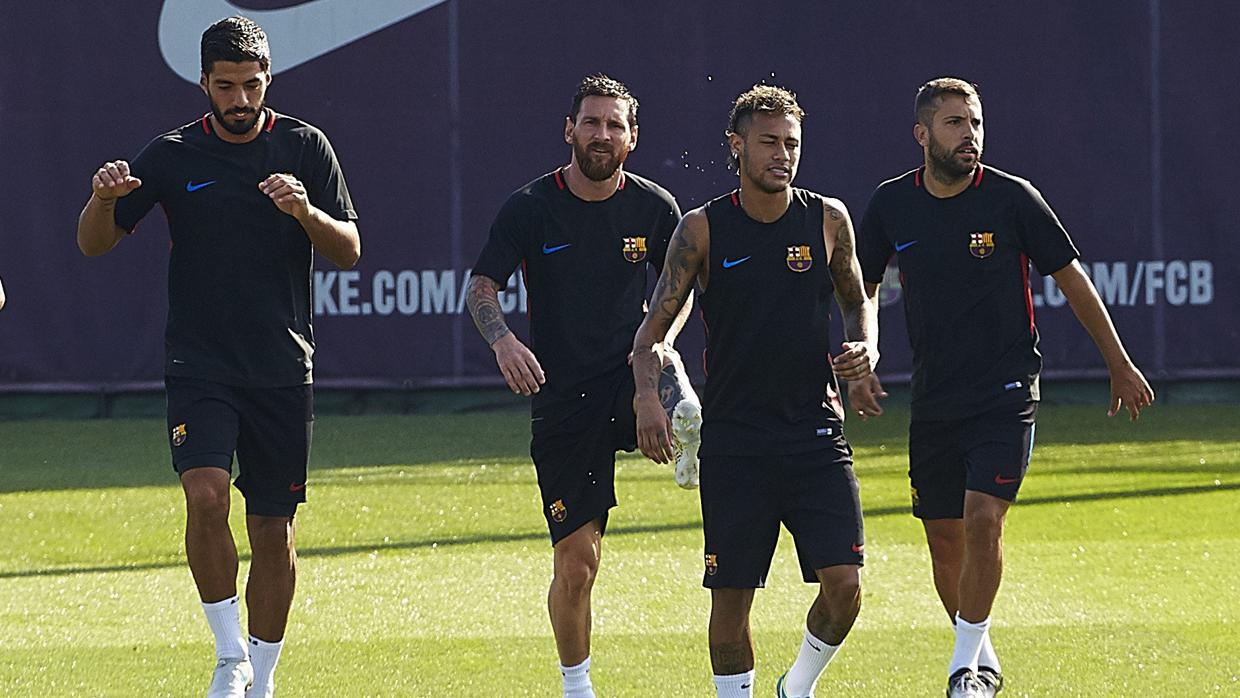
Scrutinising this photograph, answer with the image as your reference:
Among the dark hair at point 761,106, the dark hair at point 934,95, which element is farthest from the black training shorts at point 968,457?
the dark hair at point 761,106

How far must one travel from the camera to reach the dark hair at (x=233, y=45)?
5.93 m

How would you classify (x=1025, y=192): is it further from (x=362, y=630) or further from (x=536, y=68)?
(x=536, y=68)

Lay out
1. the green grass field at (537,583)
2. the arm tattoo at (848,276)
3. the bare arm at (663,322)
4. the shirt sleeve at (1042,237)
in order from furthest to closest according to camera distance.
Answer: the green grass field at (537,583) → the shirt sleeve at (1042,237) → the arm tattoo at (848,276) → the bare arm at (663,322)

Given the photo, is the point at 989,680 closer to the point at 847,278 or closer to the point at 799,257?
the point at 847,278

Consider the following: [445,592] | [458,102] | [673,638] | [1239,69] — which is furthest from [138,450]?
[1239,69]

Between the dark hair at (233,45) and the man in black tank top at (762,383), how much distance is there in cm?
148

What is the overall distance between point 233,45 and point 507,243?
1.10 meters

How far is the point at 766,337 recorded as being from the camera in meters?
5.89

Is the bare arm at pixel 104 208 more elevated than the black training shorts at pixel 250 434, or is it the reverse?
the bare arm at pixel 104 208

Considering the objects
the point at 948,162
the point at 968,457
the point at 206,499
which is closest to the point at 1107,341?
the point at 968,457

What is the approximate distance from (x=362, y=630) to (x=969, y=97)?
338 cm

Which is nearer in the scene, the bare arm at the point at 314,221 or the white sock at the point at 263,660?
the bare arm at the point at 314,221

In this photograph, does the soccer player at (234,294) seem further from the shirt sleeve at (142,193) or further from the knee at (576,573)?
the knee at (576,573)

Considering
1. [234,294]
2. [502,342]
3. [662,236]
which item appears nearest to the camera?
[502,342]
